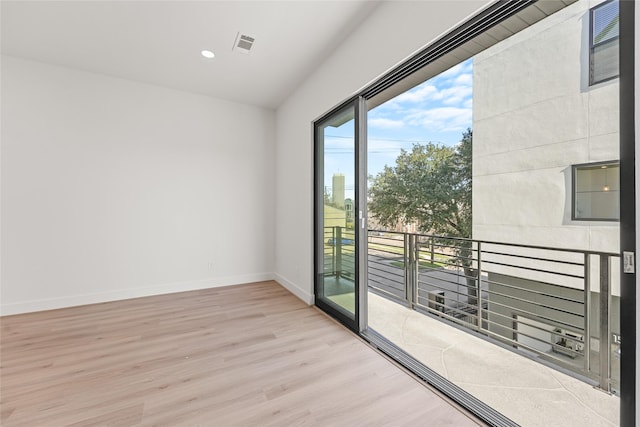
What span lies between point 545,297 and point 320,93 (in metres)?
3.88

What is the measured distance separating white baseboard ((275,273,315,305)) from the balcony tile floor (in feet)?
2.95

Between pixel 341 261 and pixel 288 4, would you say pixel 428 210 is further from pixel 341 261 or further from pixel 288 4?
pixel 288 4

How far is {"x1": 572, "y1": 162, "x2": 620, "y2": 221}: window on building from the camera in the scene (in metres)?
2.23

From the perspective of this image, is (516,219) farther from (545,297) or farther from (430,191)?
(430,191)

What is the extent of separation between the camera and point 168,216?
3.55 metres

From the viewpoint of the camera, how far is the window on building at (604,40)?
131 cm

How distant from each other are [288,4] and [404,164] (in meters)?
3.73

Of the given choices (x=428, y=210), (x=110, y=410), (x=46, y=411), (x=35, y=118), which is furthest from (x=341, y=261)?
(x=35, y=118)

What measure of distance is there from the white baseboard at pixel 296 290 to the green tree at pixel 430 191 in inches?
92.4

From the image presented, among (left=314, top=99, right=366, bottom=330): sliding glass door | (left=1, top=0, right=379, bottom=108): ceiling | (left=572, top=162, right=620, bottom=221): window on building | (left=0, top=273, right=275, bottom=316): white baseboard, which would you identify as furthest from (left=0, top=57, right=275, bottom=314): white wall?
(left=572, top=162, right=620, bottom=221): window on building

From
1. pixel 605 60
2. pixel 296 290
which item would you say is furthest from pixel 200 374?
pixel 605 60

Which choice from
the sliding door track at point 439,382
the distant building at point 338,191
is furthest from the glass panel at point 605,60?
the sliding door track at point 439,382

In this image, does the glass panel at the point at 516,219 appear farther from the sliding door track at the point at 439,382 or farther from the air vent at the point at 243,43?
the air vent at the point at 243,43

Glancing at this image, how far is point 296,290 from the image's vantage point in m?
3.46
